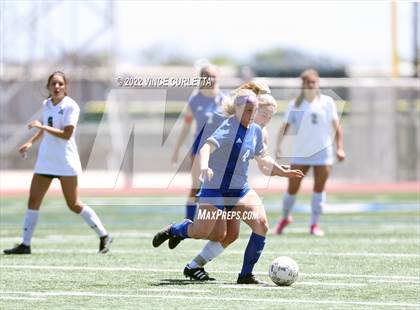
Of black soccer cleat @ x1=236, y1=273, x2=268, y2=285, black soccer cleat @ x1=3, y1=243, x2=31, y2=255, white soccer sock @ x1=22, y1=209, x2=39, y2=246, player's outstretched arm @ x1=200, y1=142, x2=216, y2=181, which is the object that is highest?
player's outstretched arm @ x1=200, y1=142, x2=216, y2=181

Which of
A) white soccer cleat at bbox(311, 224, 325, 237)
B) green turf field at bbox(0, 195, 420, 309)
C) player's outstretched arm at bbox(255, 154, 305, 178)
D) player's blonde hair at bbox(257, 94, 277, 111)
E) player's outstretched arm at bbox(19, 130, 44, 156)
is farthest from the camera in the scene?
white soccer cleat at bbox(311, 224, 325, 237)

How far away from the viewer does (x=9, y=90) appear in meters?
29.3

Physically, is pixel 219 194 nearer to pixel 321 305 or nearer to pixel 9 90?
pixel 321 305

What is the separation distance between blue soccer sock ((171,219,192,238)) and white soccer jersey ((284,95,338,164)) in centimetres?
463

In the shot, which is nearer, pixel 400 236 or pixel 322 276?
pixel 322 276

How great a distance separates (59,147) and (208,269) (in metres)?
2.37

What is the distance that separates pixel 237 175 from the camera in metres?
8.94

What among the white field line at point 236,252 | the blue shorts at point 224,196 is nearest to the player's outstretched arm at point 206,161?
the blue shorts at point 224,196

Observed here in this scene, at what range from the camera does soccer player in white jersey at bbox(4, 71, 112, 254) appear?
437 inches

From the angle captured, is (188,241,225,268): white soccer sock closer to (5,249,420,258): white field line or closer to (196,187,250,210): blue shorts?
(196,187,250,210): blue shorts

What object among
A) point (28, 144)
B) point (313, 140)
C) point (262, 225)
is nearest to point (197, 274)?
point (262, 225)

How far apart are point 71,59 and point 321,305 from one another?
22.2 m

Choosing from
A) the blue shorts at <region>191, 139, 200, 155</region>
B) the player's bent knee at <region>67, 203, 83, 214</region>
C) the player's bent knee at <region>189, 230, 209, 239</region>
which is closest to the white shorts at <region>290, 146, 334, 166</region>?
the blue shorts at <region>191, 139, 200, 155</region>

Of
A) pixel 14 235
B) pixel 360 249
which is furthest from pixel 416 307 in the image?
pixel 14 235
